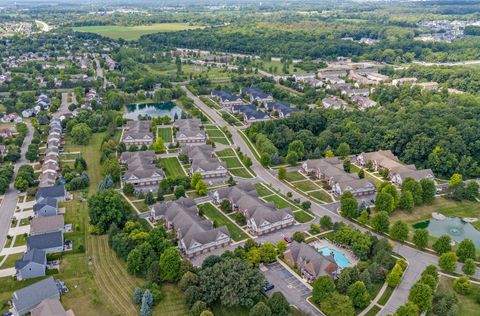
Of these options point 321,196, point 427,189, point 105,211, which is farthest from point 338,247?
point 105,211

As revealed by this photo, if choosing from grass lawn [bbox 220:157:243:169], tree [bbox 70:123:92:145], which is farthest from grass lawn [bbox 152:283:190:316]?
tree [bbox 70:123:92:145]

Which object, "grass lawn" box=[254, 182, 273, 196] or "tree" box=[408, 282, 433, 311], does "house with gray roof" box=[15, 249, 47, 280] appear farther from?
"tree" box=[408, 282, 433, 311]

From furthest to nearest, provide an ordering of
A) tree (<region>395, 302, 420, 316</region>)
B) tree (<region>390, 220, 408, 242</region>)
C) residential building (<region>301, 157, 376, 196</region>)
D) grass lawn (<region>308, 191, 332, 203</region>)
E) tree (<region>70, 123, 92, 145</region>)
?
tree (<region>70, 123, 92, 145</region>), residential building (<region>301, 157, 376, 196</region>), grass lawn (<region>308, 191, 332, 203</region>), tree (<region>390, 220, 408, 242</region>), tree (<region>395, 302, 420, 316</region>)

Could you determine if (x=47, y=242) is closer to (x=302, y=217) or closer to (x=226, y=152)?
(x=302, y=217)

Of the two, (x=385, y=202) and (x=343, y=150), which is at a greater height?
(x=385, y=202)

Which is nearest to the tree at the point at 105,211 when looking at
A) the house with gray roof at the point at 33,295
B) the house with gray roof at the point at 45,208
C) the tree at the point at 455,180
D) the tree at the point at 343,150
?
the house with gray roof at the point at 45,208

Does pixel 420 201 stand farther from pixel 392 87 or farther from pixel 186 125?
pixel 392 87

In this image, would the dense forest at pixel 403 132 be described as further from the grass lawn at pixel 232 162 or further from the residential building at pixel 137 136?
the residential building at pixel 137 136
